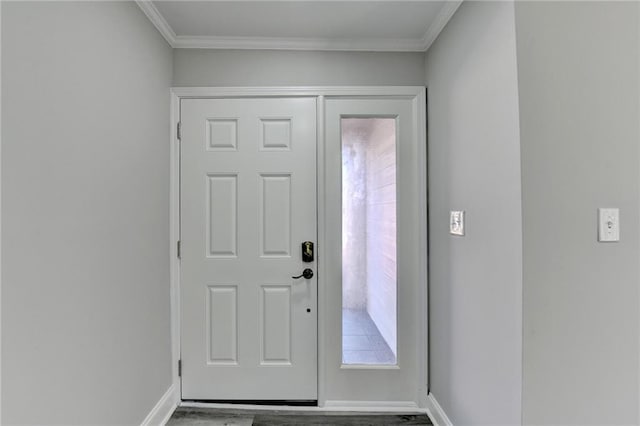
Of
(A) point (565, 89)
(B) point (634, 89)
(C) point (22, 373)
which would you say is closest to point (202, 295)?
(C) point (22, 373)

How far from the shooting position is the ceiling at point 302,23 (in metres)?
1.68

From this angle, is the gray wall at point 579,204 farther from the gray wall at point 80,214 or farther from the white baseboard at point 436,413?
the gray wall at point 80,214

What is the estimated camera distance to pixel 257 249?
6.70ft

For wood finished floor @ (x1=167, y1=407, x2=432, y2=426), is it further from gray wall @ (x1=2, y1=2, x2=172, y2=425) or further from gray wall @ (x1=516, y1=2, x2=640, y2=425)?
gray wall @ (x1=516, y1=2, x2=640, y2=425)

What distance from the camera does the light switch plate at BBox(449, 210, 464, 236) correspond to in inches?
62.7

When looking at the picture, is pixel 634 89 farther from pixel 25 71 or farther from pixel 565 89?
pixel 25 71

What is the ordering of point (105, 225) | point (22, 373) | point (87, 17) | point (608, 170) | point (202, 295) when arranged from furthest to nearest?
1. point (202, 295)
2. point (105, 225)
3. point (87, 17)
4. point (608, 170)
5. point (22, 373)

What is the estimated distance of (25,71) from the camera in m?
0.99

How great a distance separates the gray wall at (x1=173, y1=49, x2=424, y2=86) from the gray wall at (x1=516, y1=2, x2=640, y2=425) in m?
0.99

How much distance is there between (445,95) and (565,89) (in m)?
0.69

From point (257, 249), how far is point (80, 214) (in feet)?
3.29

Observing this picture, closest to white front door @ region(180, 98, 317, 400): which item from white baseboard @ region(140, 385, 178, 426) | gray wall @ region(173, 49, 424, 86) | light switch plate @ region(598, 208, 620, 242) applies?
gray wall @ region(173, 49, 424, 86)

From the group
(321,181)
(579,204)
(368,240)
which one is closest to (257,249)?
(321,181)

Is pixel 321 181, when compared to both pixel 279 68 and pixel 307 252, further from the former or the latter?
pixel 279 68
